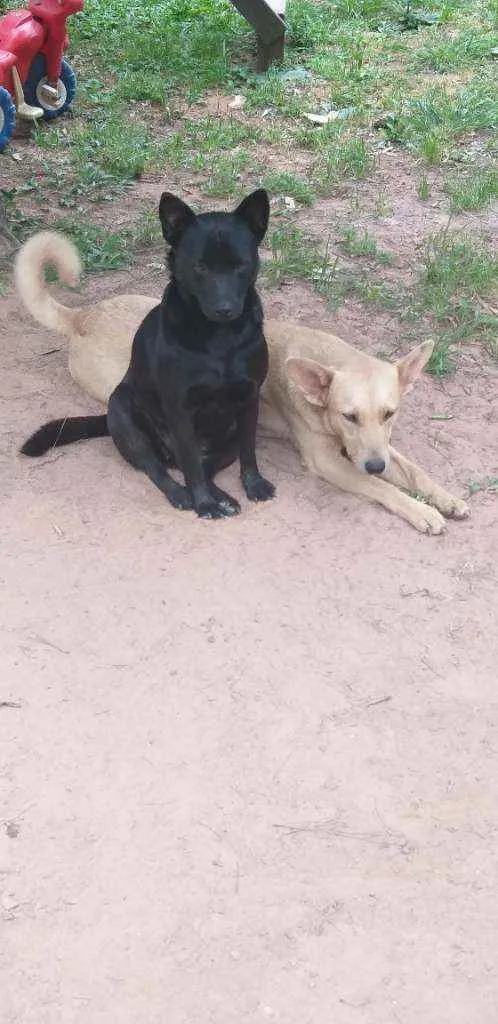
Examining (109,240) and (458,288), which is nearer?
(458,288)

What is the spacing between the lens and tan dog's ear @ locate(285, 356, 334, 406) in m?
4.46

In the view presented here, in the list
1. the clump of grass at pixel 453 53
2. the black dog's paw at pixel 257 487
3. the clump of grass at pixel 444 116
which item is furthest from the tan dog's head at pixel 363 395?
the clump of grass at pixel 453 53

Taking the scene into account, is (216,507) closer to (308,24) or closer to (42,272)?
(42,272)

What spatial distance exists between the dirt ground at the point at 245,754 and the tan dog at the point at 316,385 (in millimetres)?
128

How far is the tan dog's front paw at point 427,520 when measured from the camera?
4336 mm

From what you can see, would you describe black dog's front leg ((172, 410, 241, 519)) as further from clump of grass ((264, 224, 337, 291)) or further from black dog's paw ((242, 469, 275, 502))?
clump of grass ((264, 224, 337, 291))

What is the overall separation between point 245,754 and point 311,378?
1.83 metres

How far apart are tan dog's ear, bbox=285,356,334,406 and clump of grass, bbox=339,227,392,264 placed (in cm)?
210

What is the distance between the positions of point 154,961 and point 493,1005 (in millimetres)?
854

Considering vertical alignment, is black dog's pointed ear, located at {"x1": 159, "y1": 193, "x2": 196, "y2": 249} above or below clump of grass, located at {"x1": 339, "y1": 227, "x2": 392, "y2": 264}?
above

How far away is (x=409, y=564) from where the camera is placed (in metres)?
4.18

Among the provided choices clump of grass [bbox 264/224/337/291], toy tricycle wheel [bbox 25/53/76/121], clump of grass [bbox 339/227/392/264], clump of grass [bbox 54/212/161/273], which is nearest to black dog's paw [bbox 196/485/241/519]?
clump of grass [bbox 264/224/337/291]

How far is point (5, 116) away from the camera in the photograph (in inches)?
274

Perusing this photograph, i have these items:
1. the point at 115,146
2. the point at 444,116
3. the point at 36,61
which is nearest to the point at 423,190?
the point at 444,116
